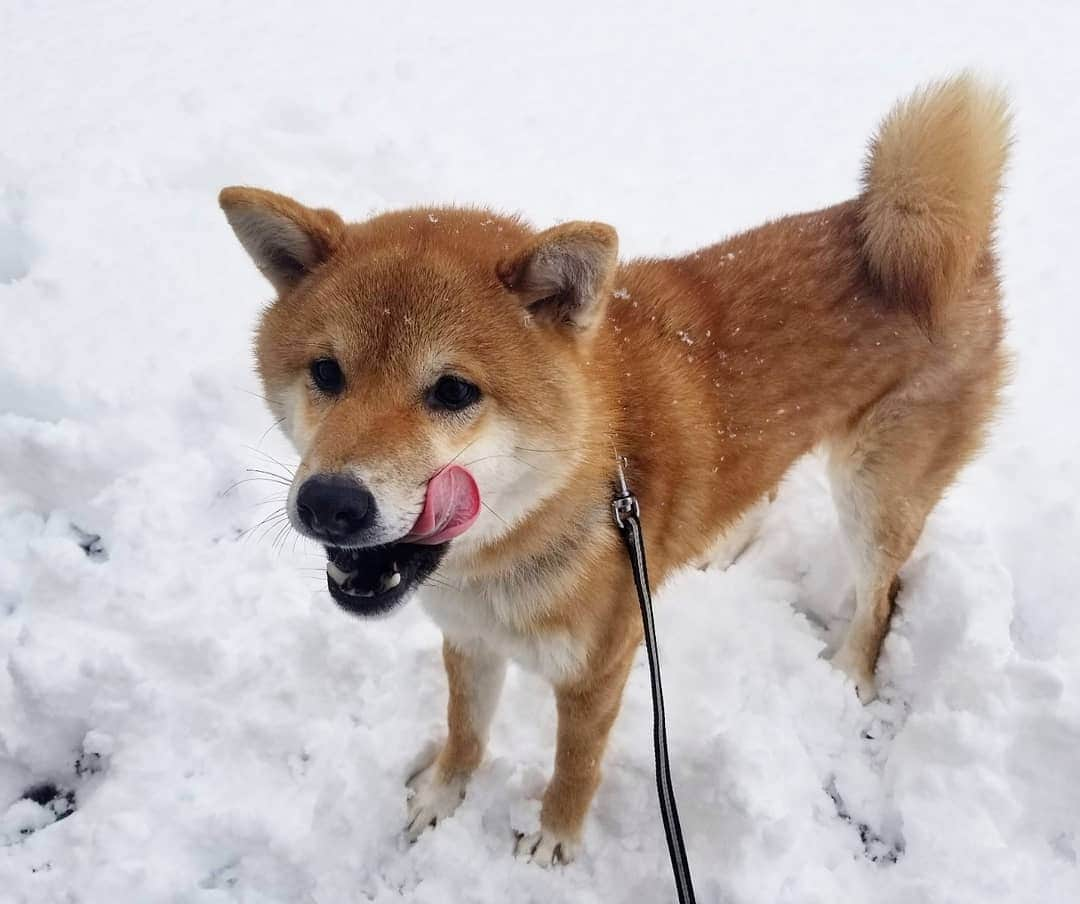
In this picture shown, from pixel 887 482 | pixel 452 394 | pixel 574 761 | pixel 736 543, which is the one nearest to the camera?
pixel 452 394

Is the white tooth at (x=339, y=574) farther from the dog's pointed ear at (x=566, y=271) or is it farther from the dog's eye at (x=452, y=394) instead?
the dog's pointed ear at (x=566, y=271)

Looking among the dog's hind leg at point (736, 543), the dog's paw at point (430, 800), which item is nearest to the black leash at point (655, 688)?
the dog's paw at point (430, 800)

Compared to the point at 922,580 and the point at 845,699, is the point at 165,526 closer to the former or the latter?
the point at 845,699

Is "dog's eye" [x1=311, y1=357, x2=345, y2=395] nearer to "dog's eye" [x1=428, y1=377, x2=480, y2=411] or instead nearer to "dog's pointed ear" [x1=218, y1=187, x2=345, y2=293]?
"dog's eye" [x1=428, y1=377, x2=480, y2=411]

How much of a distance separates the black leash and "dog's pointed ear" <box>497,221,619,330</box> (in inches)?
20.2

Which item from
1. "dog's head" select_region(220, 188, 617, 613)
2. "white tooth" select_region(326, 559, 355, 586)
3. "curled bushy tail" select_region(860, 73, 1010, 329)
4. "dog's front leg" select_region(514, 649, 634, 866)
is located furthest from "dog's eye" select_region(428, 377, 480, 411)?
"curled bushy tail" select_region(860, 73, 1010, 329)

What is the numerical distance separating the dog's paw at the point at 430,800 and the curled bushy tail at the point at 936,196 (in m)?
2.35

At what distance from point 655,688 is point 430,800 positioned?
1.16 metres

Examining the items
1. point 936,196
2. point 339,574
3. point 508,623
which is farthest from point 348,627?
point 936,196

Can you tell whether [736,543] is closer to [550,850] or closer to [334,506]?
[550,850]

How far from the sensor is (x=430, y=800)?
287 centimetres

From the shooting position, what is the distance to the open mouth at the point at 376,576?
1.91m

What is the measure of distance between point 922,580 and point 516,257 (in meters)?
2.33

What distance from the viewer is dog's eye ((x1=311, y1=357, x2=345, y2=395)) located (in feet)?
6.55
